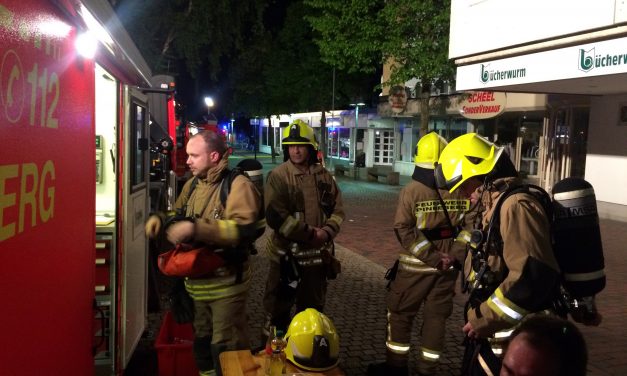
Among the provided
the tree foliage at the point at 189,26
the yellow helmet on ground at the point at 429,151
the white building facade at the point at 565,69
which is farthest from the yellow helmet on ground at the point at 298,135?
the tree foliage at the point at 189,26

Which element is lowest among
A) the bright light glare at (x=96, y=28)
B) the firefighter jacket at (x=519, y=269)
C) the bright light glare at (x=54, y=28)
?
the firefighter jacket at (x=519, y=269)

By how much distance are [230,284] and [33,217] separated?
66.1 inches

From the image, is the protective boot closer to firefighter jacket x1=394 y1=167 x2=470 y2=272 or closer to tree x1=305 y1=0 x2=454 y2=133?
firefighter jacket x1=394 y1=167 x2=470 y2=272

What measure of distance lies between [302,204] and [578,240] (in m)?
2.39

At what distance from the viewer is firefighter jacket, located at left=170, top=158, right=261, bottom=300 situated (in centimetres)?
321

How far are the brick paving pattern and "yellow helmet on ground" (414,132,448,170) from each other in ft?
6.19

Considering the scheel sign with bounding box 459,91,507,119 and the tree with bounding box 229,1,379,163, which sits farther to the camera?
the tree with bounding box 229,1,379,163

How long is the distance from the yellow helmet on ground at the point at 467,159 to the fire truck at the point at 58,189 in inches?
79.0

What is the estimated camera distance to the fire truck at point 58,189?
1.77m

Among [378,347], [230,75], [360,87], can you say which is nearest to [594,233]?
[378,347]

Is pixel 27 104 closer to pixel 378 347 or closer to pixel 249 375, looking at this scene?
pixel 249 375

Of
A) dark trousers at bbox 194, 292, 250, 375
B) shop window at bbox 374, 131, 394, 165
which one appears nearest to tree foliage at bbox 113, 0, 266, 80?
shop window at bbox 374, 131, 394, 165

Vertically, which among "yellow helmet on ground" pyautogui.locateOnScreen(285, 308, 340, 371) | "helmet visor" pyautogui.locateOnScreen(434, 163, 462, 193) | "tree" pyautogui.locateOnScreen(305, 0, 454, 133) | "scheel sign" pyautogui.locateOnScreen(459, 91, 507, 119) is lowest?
"yellow helmet on ground" pyautogui.locateOnScreen(285, 308, 340, 371)

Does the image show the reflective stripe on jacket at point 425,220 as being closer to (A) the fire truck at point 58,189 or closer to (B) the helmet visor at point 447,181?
(B) the helmet visor at point 447,181
